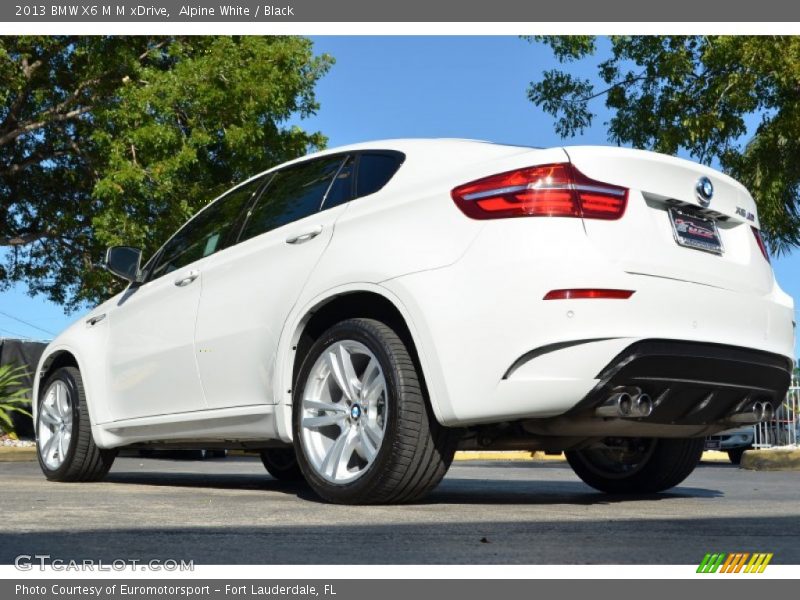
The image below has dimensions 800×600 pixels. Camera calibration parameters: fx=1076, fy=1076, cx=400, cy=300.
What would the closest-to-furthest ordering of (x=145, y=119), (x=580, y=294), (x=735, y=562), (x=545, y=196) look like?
1. (x=735, y=562)
2. (x=580, y=294)
3. (x=545, y=196)
4. (x=145, y=119)

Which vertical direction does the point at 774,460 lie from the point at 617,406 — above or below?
below

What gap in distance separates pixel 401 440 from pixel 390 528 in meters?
0.76

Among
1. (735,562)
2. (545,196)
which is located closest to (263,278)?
(545,196)

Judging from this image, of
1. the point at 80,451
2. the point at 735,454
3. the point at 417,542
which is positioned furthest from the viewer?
the point at 735,454

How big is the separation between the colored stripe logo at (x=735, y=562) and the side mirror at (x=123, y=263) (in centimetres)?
469

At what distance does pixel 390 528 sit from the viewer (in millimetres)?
3877

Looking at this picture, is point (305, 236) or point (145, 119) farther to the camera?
point (145, 119)

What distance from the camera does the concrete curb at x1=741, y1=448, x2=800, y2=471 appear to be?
11.3 metres

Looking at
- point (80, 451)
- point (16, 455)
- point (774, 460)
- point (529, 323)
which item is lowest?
point (16, 455)

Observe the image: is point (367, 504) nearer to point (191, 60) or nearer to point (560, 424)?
point (560, 424)

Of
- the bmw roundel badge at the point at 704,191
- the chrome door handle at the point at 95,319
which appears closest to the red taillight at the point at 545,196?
the bmw roundel badge at the point at 704,191

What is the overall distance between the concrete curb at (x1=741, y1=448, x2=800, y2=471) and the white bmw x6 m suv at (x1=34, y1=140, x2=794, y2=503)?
591 centimetres

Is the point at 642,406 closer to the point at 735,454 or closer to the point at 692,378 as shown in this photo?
the point at 692,378
